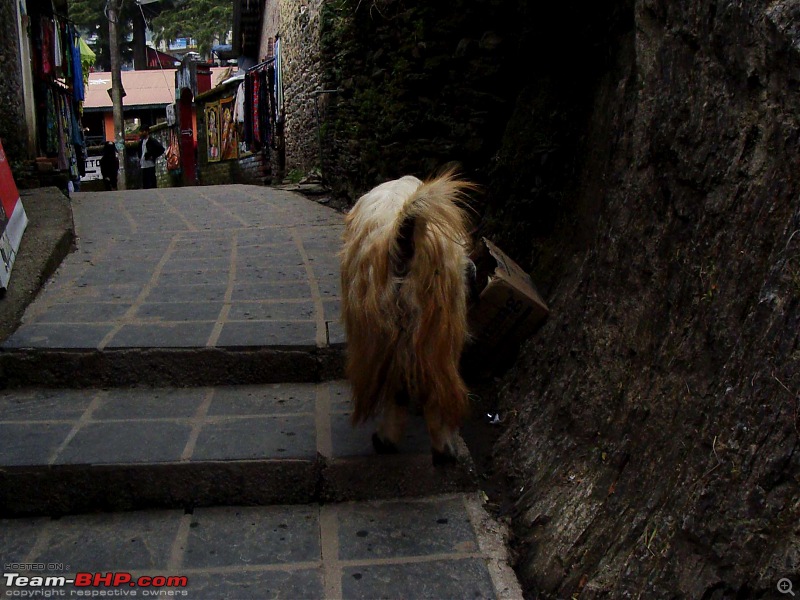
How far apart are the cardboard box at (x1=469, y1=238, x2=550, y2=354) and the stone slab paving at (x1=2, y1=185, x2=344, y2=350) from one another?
2.49ft

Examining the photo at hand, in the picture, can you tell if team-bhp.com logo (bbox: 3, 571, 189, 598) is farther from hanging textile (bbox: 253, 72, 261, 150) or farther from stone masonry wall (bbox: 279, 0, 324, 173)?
hanging textile (bbox: 253, 72, 261, 150)

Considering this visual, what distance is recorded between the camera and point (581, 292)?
3158 millimetres

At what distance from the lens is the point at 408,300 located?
8.25 feet

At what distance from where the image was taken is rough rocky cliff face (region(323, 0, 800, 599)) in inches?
70.4

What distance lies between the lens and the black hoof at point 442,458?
9.37ft

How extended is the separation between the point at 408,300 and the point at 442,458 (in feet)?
2.46

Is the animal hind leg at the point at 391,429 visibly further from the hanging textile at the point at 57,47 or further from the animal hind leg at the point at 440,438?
the hanging textile at the point at 57,47

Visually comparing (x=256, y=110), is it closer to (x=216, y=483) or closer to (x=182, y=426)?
(x=182, y=426)

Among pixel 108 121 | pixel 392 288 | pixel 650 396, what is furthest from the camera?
pixel 108 121

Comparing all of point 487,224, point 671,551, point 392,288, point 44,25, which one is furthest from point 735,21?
point 44,25

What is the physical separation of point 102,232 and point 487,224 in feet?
12.3

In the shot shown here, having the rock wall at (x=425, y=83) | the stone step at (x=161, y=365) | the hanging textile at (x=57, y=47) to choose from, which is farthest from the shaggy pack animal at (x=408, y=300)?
the hanging textile at (x=57, y=47)

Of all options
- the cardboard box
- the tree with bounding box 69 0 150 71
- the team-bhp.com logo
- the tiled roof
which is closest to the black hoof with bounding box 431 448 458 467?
the cardboard box

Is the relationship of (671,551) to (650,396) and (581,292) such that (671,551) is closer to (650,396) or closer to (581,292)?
(650,396)
